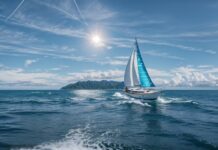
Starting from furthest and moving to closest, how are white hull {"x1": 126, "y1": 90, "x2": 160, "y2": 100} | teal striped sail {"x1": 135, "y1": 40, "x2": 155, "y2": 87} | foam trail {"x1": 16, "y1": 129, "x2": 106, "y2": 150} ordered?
teal striped sail {"x1": 135, "y1": 40, "x2": 155, "y2": 87}, white hull {"x1": 126, "y1": 90, "x2": 160, "y2": 100}, foam trail {"x1": 16, "y1": 129, "x2": 106, "y2": 150}

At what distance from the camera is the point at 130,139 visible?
21.3 metres

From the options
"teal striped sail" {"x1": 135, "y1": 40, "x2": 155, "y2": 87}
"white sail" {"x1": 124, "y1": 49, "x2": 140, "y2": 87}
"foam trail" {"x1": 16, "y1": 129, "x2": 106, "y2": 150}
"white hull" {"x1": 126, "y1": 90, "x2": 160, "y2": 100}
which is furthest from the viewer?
"white sail" {"x1": 124, "y1": 49, "x2": 140, "y2": 87}

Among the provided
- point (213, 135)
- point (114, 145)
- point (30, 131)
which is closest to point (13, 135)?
point (30, 131)

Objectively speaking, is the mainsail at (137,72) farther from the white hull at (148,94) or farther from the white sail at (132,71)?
the white hull at (148,94)

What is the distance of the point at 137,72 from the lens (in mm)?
70562

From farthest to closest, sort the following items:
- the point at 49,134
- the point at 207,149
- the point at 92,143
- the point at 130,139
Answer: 1. the point at 49,134
2. the point at 130,139
3. the point at 92,143
4. the point at 207,149

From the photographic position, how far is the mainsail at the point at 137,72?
6994 cm

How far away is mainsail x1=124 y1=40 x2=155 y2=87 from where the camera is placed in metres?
69.9

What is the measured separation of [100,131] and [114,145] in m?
5.74

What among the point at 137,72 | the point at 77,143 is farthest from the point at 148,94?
the point at 77,143

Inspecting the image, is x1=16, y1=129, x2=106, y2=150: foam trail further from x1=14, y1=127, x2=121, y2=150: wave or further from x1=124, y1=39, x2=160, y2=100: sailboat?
x1=124, y1=39, x2=160, y2=100: sailboat

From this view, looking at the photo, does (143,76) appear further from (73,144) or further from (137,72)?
(73,144)

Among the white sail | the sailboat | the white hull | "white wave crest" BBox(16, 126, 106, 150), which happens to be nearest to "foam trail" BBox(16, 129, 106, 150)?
"white wave crest" BBox(16, 126, 106, 150)

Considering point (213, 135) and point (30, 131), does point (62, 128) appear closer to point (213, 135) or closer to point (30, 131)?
point (30, 131)
